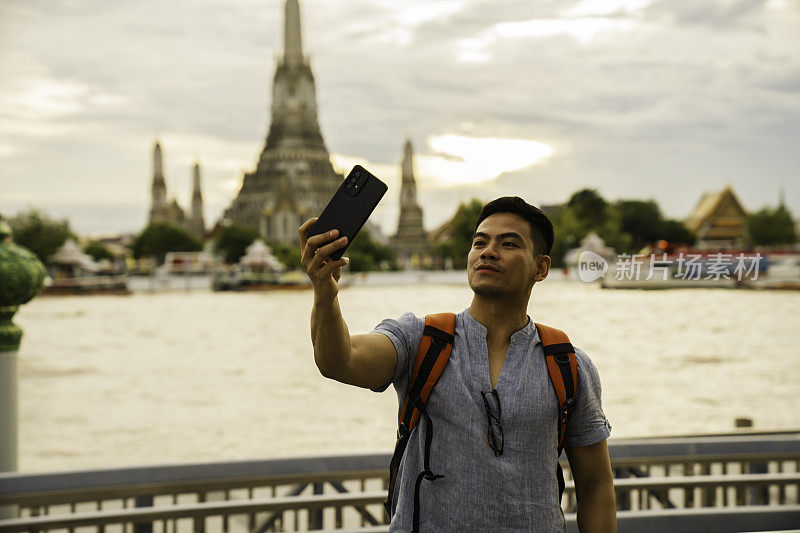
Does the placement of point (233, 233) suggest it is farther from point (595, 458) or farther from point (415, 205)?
point (595, 458)

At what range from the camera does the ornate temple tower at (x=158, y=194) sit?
322ft

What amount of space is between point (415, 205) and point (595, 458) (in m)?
94.9

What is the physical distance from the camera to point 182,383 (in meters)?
11.8

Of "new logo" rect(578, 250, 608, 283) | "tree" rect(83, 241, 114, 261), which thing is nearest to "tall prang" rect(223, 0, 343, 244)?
"tree" rect(83, 241, 114, 261)

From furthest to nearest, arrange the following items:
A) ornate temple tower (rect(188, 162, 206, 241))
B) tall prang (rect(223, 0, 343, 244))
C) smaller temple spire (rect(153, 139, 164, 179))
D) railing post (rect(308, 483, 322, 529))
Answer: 1. ornate temple tower (rect(188, 162, 206, 241))
2. smaller temple spire (rect(153, 139, 164, 179))
3. tall prang (rect(223, 0, 343, 244))
4. railing post (rect(308, 483, 322, 529))

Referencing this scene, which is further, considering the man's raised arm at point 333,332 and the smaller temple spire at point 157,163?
the smaller temple spire at point 157,163

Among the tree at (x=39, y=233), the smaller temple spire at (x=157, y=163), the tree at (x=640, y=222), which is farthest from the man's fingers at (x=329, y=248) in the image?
the smaller temple spire at (x=157, y=163)

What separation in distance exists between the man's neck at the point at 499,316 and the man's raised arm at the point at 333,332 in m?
0.19

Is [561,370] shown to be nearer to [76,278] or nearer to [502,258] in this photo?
[502,258]

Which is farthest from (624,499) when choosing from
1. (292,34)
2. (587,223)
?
(292,34)

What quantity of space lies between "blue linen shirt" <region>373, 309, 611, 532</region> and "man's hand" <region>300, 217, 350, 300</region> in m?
0.19

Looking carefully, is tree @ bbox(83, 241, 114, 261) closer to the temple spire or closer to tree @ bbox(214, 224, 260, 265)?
tree @ bbox(214, 224, 260, 265)

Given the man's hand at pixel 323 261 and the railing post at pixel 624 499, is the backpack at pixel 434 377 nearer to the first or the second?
the man's hand at pixel 323 261

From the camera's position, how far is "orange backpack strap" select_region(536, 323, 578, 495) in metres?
1.31
